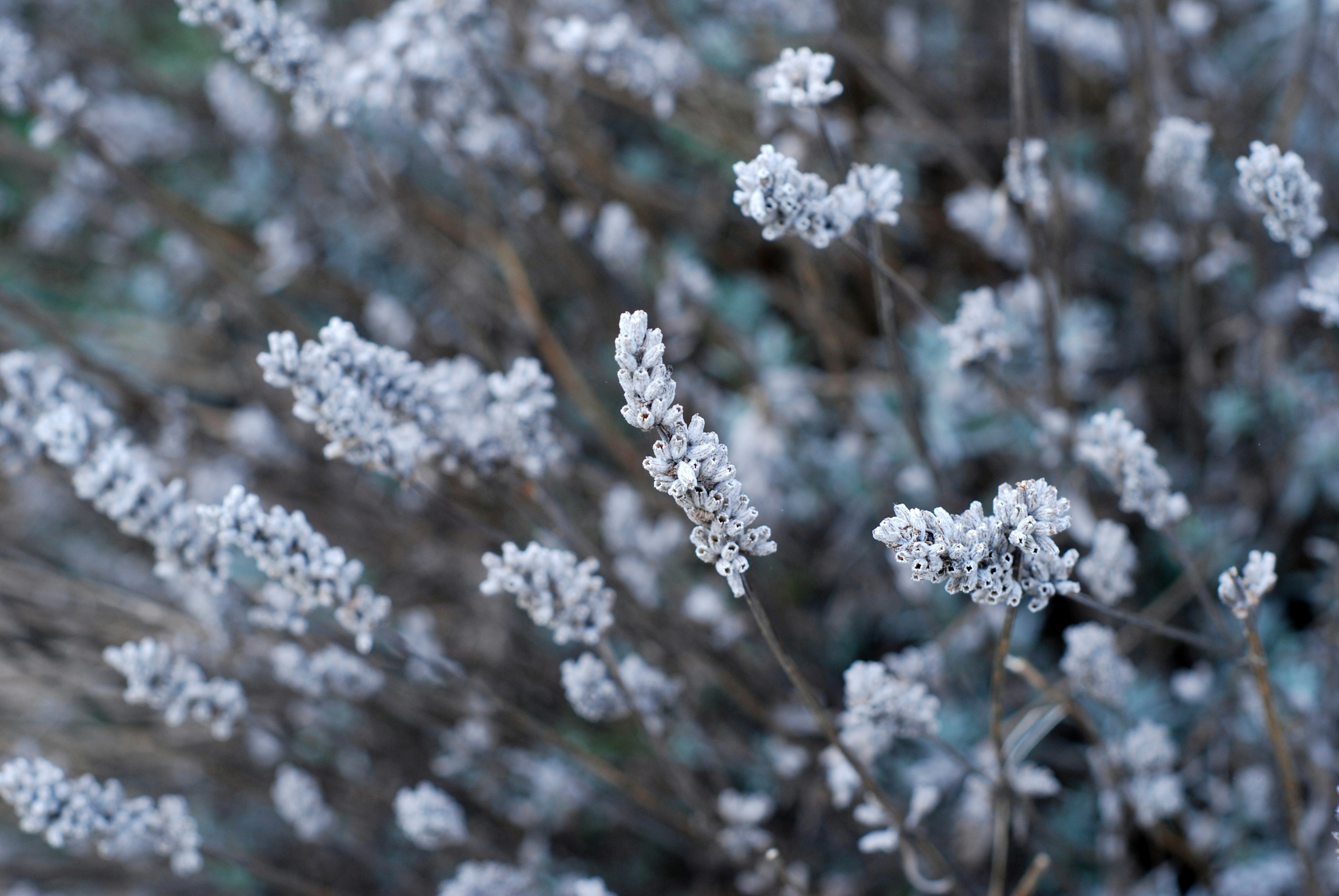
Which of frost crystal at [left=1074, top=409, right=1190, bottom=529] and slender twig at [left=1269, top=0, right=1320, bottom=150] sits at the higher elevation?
slender twig at [left=1269, top=0, right=1320, bottom=150]

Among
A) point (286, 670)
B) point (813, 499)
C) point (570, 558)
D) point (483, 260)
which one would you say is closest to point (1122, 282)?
point (813, 499)

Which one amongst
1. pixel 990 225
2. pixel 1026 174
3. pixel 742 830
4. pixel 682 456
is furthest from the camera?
pixel 990 225

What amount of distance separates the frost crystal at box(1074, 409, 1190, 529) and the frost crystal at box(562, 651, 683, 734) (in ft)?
1.92

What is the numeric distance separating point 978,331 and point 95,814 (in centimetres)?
116

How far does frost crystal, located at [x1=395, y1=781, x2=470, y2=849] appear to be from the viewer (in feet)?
4.32

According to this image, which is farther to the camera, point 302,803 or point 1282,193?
point 302,803

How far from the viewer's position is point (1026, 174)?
4.31 feet

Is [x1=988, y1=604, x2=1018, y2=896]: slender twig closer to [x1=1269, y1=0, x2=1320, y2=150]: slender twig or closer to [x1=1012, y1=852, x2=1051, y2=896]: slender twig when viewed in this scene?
[x1=1012, y1=852, x2=1051, y2=896]: slender twig

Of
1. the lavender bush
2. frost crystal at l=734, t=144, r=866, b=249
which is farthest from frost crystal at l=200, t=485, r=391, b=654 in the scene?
frost crystal at l=734, t=144, r=866, b=249

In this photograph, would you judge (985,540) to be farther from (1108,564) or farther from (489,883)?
(489,883)

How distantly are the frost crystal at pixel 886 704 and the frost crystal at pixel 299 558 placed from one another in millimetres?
519

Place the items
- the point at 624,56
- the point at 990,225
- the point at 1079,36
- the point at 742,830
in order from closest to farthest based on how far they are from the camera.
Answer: the point at 742,830, the point at 624,56, the point at 990,225, the point at 1079,36

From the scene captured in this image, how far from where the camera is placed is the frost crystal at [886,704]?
3.65ft

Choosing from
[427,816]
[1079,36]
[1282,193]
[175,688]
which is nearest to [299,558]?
[175,688]
